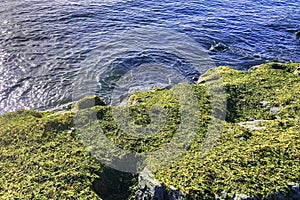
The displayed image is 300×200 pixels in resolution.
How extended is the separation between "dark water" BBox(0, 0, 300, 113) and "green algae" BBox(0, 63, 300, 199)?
3721 mm

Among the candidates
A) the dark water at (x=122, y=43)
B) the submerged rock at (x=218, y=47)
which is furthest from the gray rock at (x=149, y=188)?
the submerged rock at (x=218, y=47)

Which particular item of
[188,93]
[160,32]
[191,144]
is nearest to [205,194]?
[191,144]

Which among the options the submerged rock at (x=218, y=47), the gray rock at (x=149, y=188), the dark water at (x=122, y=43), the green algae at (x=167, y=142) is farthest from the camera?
the submerged rock at (x=218, y=47)

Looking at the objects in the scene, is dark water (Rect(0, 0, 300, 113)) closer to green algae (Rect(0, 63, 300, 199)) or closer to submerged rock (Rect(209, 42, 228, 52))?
submerged rock (Rect(209, 42, 228, 52))

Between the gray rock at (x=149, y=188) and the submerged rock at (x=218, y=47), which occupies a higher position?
the gray rock at (x=149, y=188)

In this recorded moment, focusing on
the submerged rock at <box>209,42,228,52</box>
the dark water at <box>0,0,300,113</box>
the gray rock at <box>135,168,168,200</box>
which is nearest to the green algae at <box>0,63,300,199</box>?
the gray rock at <box>135,168,168,200</box>

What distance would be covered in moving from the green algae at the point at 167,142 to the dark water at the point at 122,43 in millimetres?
3721

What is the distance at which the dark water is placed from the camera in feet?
33.8

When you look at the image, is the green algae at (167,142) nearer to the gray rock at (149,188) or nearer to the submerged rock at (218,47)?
the gray rock at (149,188)

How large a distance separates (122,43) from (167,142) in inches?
341

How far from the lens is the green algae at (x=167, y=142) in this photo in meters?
4.18

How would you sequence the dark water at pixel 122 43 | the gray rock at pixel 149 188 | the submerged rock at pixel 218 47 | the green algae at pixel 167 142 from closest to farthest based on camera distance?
the gray rock at pixel 149 188 < the green algae at pixel 167 142 < the dark water at pixel 122 43 < the submerged rock at pixel 218 47

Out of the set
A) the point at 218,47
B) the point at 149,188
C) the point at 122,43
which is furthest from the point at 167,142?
the point at 218,47

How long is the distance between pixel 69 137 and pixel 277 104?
421 cm
